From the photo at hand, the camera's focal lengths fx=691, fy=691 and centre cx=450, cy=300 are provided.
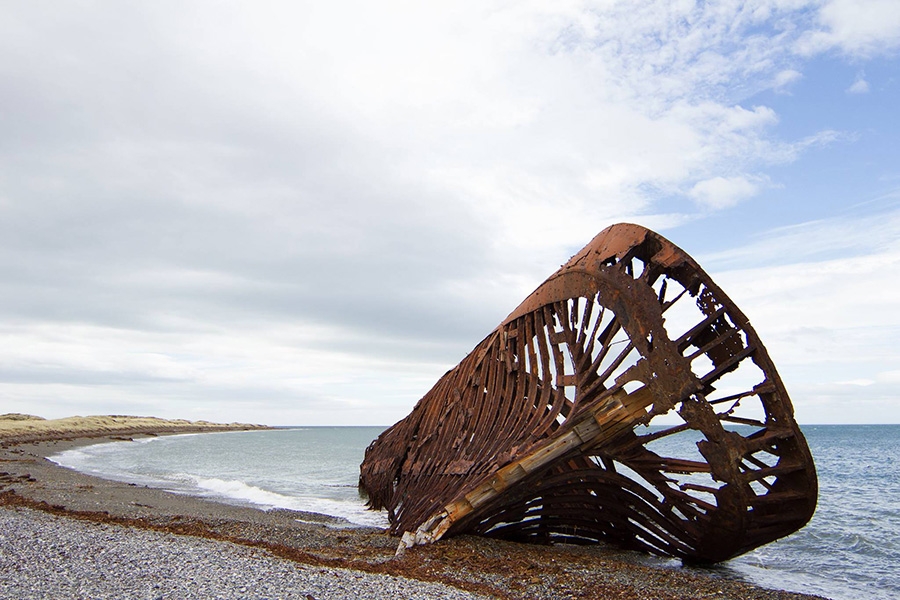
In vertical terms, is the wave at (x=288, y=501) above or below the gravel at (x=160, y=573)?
below

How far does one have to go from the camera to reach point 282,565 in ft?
26.6

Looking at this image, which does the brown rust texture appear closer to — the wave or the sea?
the sea

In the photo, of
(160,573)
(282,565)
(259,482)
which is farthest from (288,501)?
(160,573)

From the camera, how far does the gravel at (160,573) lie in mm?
6578

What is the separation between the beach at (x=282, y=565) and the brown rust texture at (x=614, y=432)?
0.60 metres

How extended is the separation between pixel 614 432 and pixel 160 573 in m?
5.78

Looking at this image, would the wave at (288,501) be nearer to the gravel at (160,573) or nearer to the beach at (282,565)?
the beach at (282,565)

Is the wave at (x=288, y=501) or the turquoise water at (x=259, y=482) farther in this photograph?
the turquoise water at (x=259, y=482)

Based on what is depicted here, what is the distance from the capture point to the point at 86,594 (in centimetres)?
634

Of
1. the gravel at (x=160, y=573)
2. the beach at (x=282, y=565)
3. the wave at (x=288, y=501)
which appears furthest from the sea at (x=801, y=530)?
the gravel at (x=160, y=573)

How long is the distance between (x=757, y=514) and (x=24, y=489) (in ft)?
54.4

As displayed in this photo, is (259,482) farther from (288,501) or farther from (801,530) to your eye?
(801,530)

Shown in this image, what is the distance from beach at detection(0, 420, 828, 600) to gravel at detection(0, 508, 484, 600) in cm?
1

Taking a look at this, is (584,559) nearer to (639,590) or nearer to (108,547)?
(639,590)
